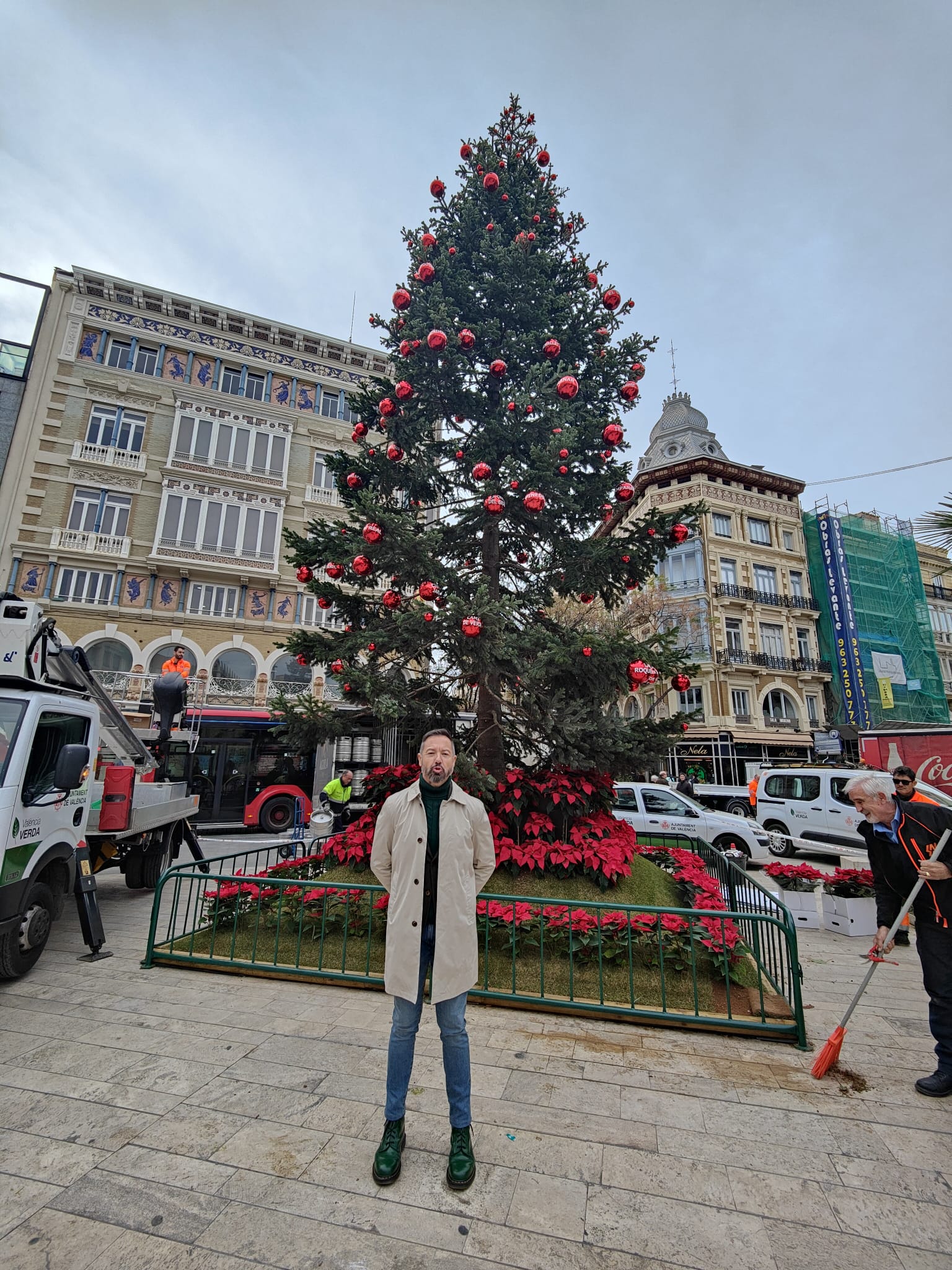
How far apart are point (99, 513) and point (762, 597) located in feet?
100

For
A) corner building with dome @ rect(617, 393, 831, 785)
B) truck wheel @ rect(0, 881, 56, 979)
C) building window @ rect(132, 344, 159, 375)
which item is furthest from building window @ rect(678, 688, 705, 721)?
building window @ rect(132, 344, 159, 375)

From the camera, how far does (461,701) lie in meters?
7.94

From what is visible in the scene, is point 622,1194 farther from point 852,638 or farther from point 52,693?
point 852,638

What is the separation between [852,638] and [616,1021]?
31.5 m

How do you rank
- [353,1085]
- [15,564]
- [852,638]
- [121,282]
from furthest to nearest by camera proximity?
[852,638], [121,282], [15,564], [353,1085]

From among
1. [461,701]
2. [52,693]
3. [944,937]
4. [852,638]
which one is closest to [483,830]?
[944,937]

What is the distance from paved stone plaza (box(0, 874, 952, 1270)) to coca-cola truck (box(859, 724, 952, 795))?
1393 centimetres

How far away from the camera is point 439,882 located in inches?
111

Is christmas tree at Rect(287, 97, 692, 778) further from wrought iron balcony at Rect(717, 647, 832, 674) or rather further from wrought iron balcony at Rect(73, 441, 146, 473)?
wrought iron balcony at Rect(717, 647, 832, 674)

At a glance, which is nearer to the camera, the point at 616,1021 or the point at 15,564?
the point at 616,1021

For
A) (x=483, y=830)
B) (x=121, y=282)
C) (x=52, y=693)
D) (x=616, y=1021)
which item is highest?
(x=121, y=282)

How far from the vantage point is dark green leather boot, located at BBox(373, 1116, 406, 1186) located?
2549mm

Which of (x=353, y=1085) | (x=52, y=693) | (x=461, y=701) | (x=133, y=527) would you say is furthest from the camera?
(x=133, y=527)

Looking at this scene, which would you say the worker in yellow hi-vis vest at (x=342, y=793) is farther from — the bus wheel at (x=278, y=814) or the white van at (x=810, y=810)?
the white van at (x=810, y=810)
